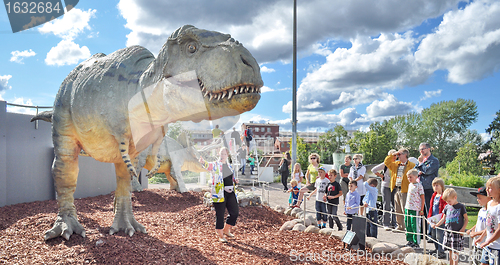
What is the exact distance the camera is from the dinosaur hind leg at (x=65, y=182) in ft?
13.0

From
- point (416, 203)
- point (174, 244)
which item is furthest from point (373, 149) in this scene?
point (174, 244)

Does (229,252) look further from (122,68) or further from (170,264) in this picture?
(122,68)

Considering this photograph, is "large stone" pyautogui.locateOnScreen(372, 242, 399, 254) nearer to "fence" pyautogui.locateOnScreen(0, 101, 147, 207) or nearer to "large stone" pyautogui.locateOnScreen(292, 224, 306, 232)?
"large stone" pyautogui.locateOnScreen(292, 224, 306, 232)

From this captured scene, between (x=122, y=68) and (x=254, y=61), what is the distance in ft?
5.77

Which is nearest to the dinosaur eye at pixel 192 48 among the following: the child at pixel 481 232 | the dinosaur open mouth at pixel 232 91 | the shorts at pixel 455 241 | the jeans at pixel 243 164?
the dinosaur open mouth at pixel 232 91

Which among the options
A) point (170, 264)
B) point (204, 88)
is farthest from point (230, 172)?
point (204, 88)

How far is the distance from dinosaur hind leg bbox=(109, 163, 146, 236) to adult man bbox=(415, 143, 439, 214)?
4.80 m

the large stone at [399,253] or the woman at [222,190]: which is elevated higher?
the woman at [222,190]

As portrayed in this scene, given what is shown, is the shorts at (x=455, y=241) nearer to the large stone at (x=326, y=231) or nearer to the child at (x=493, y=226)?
the child at (x=493, y=226)

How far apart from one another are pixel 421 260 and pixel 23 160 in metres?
9.40

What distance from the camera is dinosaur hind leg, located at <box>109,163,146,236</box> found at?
4.32 metres

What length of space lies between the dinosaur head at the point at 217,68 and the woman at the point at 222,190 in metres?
2.12

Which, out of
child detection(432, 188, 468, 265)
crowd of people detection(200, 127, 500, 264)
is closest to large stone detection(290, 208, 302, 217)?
crowd of people detection(200, 127, 500, 264)

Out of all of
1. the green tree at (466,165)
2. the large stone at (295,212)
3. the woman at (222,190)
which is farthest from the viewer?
the green tree at (466,165)
